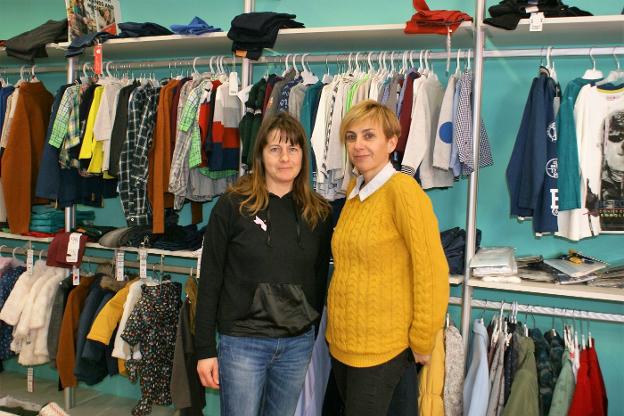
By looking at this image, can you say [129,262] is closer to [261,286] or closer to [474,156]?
[261,286]

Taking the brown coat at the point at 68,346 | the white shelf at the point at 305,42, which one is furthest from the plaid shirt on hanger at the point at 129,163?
the brown coat at the point at 68,346

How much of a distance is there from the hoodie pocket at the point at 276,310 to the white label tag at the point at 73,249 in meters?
1.77

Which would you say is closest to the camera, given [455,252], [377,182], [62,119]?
[377,182]

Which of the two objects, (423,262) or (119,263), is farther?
(119,263)

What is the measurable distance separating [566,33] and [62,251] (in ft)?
10.0

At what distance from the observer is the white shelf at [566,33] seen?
2344 millimetres

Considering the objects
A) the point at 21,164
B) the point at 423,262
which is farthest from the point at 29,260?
the point at 423,262

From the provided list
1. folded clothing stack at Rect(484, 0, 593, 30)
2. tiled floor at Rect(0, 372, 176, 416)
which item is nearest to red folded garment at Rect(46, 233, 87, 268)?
tiled floor at Rect(0, 372, 176, 416)

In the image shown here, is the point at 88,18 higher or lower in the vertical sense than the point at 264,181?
higher

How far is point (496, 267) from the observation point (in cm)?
248

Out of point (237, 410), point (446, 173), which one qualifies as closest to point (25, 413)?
point (237, 410)

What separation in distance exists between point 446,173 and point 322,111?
0.69 metres

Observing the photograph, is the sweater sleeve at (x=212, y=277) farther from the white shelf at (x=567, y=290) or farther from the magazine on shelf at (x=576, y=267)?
the magazine on shelf at (x=576, y=267)

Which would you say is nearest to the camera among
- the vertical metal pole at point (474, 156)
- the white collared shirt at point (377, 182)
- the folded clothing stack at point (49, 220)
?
the white collared shirt at point (377, 182)
